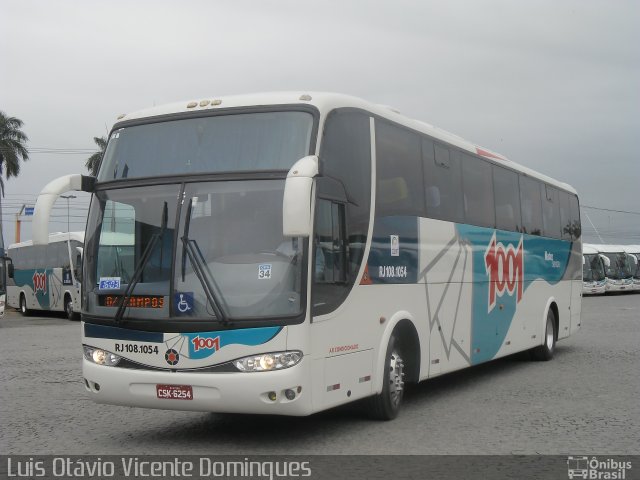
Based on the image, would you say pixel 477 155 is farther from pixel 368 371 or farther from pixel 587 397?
pixel 368 371

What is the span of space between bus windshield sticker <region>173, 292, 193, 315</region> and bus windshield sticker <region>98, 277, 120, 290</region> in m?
0.75

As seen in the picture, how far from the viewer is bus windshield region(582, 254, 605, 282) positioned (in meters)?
53.1

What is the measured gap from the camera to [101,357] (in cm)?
855

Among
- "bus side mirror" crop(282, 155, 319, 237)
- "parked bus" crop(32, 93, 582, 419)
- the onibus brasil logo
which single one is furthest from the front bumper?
the onibus brasil logo

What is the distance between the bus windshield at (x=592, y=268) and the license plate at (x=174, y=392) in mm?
47884

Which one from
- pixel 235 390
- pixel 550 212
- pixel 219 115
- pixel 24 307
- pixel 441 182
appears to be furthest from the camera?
pixel 24 307

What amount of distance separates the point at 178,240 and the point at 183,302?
576 mm

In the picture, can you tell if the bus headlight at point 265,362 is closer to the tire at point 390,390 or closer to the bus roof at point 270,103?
the tire at point 390,390

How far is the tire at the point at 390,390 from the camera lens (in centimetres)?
949

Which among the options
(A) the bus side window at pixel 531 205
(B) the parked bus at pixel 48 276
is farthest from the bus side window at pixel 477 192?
(B) the parked bus at pixel 48 276

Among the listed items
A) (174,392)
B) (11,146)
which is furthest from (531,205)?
(11,146)

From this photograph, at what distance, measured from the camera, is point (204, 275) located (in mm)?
7988

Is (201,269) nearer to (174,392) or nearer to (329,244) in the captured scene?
(174,392)

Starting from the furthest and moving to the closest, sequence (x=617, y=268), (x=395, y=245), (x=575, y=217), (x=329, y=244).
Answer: (x=617, y=268) → (x=575, y=217) → (x=395, y=245) → (x=329, y=244)
